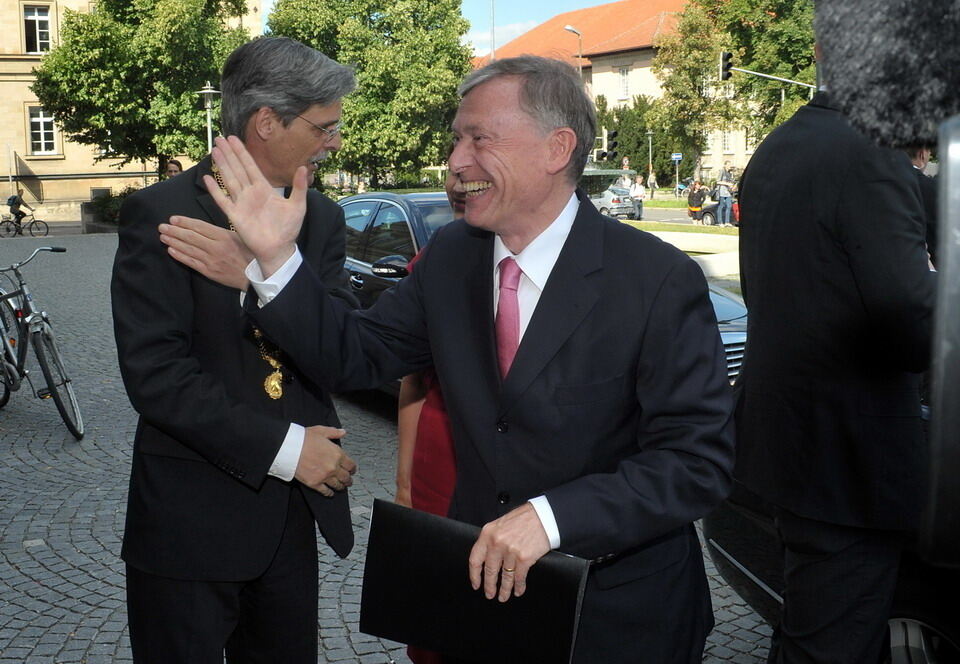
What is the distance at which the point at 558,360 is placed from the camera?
81.4 inches

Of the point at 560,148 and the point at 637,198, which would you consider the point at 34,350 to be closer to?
the point at 560,148

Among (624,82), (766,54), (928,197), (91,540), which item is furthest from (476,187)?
(624,82)

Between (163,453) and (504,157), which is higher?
(504,157)

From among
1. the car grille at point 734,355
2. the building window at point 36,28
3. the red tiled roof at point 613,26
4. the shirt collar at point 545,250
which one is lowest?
the car grille at point 734,355

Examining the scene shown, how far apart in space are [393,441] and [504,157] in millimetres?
5477

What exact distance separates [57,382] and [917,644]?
6393mm

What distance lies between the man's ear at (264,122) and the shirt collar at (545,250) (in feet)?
2.20

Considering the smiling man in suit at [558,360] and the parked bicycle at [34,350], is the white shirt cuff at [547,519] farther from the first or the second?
the parked bicycle at [34,350]

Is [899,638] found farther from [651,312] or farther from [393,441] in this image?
[393,441]

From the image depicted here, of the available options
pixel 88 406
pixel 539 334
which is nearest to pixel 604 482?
pixel 539 334

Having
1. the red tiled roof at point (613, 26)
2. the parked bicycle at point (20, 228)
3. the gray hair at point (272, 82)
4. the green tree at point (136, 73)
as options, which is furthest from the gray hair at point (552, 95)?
the red tiled roof at point (613, 26)

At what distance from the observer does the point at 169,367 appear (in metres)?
2.35

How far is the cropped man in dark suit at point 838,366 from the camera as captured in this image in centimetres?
235

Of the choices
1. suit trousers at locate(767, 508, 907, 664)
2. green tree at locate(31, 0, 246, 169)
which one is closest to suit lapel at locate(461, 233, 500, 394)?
suit trousers at locate(767, 508, 907, 664)
